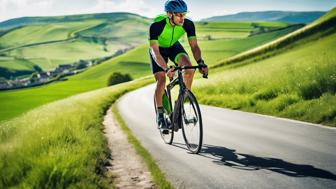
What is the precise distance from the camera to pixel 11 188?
489cm

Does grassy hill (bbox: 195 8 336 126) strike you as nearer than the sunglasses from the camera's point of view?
No

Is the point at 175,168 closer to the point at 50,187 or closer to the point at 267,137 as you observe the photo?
the point at 50,187

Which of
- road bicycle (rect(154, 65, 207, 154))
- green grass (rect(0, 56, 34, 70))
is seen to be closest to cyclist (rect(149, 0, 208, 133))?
road bicycle (rect(154, 65, 207, 154))

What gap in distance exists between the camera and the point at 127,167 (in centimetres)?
682

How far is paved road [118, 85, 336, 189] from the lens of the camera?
5184mm

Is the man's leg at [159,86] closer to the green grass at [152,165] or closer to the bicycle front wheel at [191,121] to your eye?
the bicycle front wheel at [191,121]

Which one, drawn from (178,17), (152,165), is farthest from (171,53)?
(152,165)

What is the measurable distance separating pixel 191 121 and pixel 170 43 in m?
1.80

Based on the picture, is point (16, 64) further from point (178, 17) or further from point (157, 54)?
point (178, 17)

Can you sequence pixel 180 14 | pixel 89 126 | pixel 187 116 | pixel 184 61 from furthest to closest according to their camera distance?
1. pixel 89 126
2. pixel 184 61
3. pixel 187 116
4. pixel 180 14

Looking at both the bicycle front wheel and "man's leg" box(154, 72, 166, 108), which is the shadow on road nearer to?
the bicycle front wheel

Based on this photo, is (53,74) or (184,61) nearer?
(184,61)

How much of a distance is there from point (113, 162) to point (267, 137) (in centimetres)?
330

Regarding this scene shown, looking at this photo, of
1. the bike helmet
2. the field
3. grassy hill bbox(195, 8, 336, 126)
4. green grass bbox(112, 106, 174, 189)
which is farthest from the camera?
grassy hill bbox(195, 8, 336, 126)
